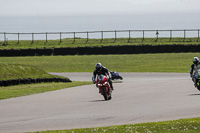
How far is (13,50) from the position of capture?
2258 inches

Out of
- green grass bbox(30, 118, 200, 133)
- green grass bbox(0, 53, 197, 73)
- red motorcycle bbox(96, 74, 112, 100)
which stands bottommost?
green grass bbox(0, 53, 197, 73)

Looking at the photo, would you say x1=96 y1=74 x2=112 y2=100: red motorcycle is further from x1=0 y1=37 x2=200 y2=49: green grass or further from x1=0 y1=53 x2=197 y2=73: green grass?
x1=0 y1=37 x2=200 y2=49: green grass

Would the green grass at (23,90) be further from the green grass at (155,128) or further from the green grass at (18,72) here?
the green grass at (155,128)

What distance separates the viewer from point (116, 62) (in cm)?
5062

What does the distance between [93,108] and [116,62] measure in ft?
107

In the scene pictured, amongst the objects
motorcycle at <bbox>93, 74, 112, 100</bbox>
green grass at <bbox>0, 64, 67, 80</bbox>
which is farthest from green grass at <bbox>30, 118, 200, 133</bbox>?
green grass at <bbox>0, 64, 67, 80</bbox>

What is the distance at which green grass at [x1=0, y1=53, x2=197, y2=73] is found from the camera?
45216mm

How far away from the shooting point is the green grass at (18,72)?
28438 mm

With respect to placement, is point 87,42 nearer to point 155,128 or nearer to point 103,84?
point 103,84

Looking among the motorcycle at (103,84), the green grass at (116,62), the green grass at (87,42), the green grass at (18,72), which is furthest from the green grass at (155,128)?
the green grass at (87,42)

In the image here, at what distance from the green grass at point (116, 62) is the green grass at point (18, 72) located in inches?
504

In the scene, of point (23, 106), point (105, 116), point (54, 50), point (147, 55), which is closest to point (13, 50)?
point (54, 50)

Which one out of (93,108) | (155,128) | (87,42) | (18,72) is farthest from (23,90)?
(87,42)

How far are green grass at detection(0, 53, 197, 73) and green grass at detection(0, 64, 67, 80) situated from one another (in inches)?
504
